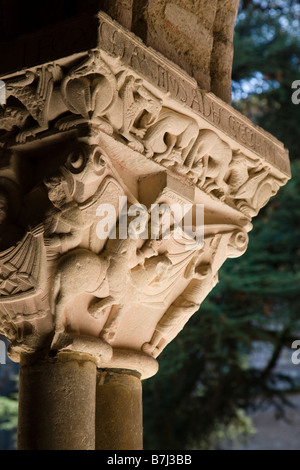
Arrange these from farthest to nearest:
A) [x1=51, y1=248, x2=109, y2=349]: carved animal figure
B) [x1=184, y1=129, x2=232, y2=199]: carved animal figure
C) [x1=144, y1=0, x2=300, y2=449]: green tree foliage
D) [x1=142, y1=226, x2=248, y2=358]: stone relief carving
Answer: [x1=144, y1=0, x2=300, y2=449]: green tree foliage
[x1=142, y1=226, x2=248, y2=358]: stone relief carving
[x1=184, y1=129, x2=232, y2=199]: carved animal figure
[x1=51, y1=248, x2=109, y2=349]: carved animal figure

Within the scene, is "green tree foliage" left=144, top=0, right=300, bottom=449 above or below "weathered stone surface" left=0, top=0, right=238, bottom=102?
above

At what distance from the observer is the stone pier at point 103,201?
2055 mm

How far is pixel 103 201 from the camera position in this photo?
7.02ft

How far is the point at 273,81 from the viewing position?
795 centimetres

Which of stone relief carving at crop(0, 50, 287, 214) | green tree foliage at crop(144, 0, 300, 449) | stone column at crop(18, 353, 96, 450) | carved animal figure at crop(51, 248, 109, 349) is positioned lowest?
stone column at crop(18, 353, 96, 450)

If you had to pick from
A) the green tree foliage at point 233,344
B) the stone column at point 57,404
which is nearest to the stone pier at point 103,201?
the stone column at point 57,404

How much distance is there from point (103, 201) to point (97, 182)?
0.19 feet

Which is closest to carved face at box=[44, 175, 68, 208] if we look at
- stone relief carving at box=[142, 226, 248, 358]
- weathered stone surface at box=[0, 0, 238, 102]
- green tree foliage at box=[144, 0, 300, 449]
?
weathered stone surface at box=[0, 0, 238, 102]

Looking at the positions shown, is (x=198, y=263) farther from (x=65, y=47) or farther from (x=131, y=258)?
(x=65, y=47)

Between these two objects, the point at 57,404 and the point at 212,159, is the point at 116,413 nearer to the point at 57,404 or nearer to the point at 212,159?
the point at 57,404

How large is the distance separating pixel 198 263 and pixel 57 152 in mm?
651

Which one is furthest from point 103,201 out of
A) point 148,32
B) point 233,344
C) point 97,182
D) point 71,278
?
point 233,344

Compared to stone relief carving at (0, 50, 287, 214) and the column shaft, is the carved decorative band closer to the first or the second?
stone relief carving at (0, 50, 287, 214)

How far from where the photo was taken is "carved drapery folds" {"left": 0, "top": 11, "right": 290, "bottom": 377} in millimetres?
2049
